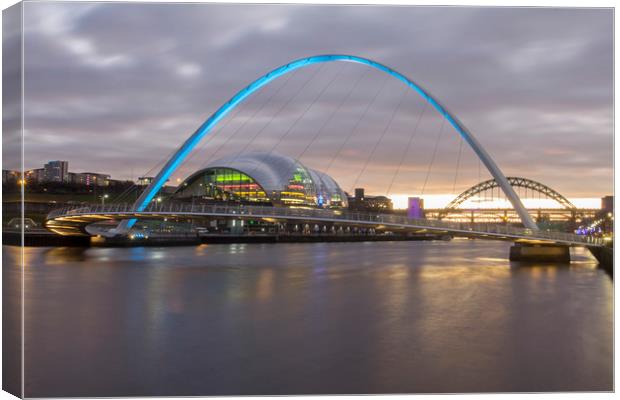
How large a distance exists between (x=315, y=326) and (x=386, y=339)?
2.38 m

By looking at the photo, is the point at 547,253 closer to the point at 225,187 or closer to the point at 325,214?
the point at 325,214

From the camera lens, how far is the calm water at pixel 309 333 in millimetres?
10047

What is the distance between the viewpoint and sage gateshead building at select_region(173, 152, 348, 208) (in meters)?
87.2

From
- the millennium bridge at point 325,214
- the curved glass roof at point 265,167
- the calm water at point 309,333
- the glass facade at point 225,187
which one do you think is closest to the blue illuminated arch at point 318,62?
the millennium bridge at point 325,214

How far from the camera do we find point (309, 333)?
1493 cm

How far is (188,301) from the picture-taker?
20.5m

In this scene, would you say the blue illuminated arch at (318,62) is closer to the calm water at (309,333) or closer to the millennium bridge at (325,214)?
the millennium bridge at (325,214)

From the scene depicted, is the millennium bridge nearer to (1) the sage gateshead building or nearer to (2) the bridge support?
(2) the bridge support

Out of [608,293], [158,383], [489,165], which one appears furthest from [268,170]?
[158,383]

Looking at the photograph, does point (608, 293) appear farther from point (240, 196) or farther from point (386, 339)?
point (240, 196)

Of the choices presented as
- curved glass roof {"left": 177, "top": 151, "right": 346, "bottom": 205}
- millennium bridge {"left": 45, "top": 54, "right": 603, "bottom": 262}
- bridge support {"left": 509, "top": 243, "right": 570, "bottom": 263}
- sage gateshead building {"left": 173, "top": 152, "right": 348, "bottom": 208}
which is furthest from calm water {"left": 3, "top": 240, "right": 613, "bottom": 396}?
curved glass roof {"left": 177, "top": 151, "right": 346, "bottom": 205}

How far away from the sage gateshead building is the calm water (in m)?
57.5

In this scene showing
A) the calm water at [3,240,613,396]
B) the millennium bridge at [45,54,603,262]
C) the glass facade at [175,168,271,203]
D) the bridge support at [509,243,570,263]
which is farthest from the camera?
the glass facade at [175,168,271,203]

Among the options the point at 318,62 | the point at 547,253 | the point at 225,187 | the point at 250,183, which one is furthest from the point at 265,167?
the point at 547,253
